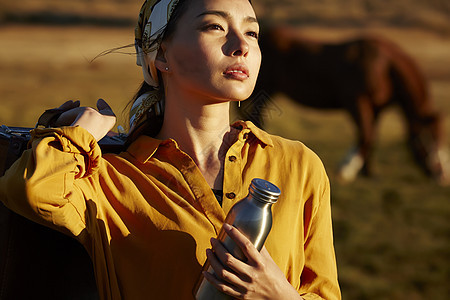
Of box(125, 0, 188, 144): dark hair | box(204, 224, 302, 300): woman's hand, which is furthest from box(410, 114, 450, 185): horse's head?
box(204, 224, 302, 300): woman's hand

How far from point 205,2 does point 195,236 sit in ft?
2.11

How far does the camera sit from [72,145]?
147 cm

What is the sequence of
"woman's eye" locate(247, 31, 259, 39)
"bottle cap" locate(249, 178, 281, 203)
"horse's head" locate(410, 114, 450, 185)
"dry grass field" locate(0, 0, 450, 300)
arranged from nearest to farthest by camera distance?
"bottle cap" locate(249, 178, 281, 203) < "woman's eye" locate(247, 31, 259, 39) < "dry grass field" locate(0, 0, 450, 300) < "horse's head" locate(410, 114, 450, 185)

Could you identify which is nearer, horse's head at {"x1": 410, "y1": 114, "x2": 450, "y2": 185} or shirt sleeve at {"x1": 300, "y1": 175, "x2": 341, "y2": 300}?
shirt sleeve at {"x1": 300, "y1": 175, "x2": 341, "y2": 300}

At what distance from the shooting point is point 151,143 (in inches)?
66.1

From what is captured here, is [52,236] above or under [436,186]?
under

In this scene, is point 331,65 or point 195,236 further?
point 331,65

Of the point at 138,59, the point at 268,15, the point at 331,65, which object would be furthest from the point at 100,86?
the point at 138,59

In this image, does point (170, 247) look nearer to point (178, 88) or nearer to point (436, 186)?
point (178, 88)

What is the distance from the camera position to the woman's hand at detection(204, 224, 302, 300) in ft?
4.24

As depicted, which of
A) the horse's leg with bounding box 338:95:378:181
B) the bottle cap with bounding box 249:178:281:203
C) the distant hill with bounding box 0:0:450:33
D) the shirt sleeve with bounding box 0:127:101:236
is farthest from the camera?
the distant hill with bounding box 0:0:450:33

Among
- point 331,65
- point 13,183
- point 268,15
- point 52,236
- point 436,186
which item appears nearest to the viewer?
point 13,183

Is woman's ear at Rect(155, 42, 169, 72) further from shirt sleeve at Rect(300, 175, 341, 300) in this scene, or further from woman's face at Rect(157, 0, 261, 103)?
shirt sleeve at Rect(300, 175, 341, 300)

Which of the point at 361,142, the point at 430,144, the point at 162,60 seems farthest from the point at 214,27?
the point at 430,144
